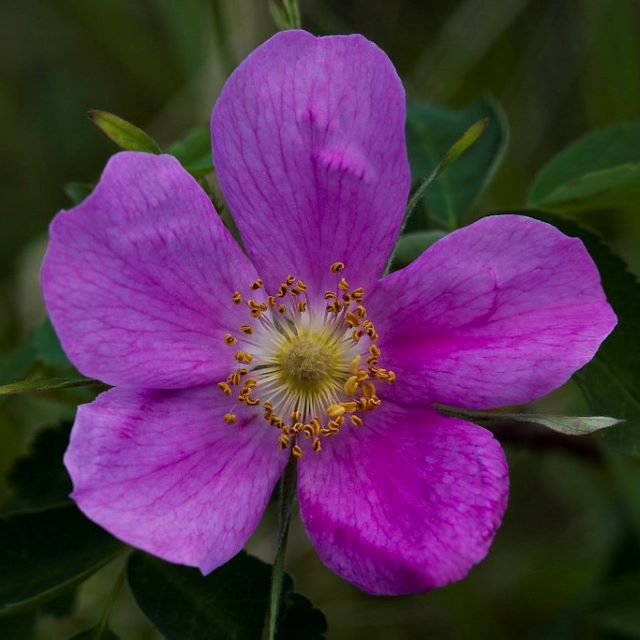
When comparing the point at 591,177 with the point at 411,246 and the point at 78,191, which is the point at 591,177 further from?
the point at 78,191

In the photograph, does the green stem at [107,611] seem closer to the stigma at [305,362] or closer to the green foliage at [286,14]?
the stigma at [305,362]

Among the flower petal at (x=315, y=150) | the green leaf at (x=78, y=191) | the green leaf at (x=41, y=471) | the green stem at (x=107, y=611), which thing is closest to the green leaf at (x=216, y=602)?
the green stem at (x=107, y=611)

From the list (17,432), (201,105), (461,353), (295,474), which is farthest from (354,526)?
(201,105)

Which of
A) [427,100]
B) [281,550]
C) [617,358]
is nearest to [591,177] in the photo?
[617,358]

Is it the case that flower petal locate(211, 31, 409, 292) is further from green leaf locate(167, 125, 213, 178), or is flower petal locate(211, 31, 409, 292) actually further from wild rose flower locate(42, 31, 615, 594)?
green leaf locate(167, 125, 213, 178)

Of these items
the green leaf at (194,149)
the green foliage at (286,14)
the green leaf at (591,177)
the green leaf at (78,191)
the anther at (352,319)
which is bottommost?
the anther at (352,319)

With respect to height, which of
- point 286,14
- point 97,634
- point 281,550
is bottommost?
point 97,634

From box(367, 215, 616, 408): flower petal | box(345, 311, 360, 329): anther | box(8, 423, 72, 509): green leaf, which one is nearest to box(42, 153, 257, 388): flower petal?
box(345, 311, 360, 329): anther
